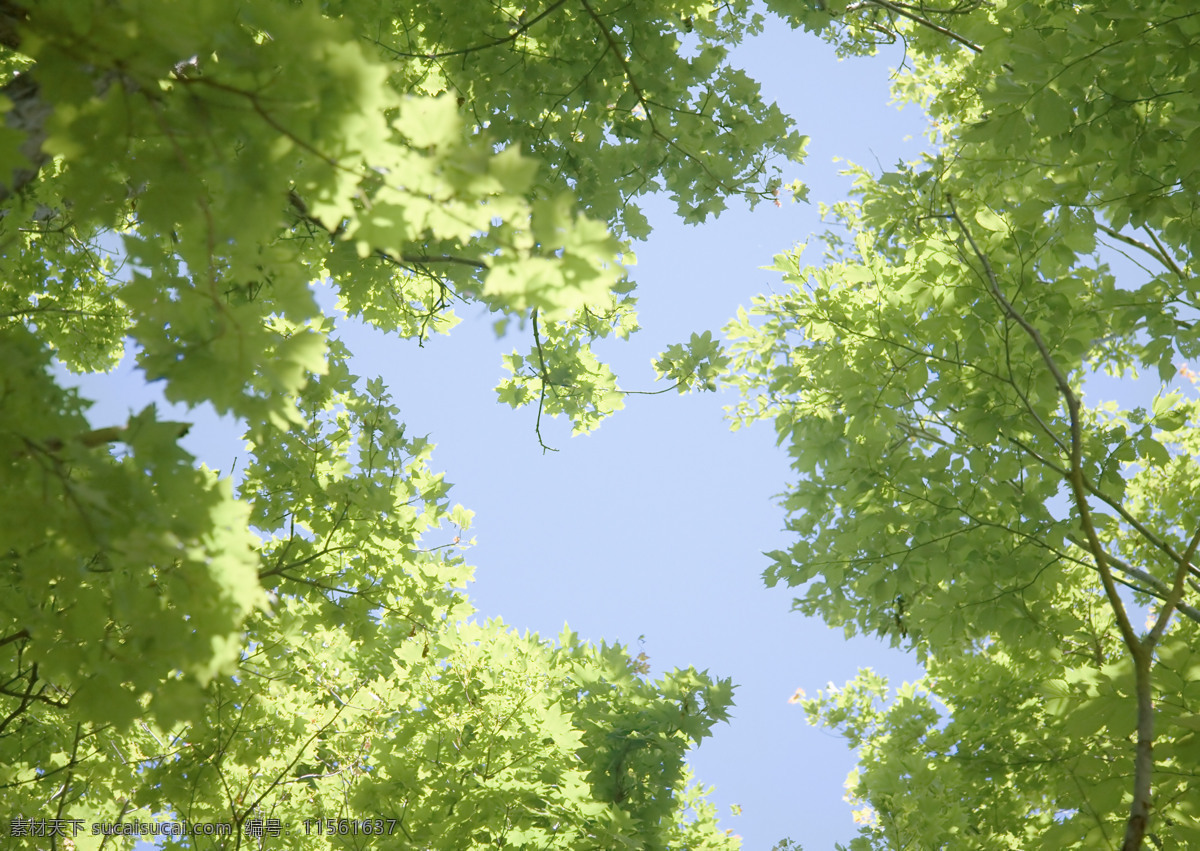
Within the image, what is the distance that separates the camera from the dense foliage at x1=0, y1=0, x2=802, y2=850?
133cm

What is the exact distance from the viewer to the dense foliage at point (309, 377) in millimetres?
1331

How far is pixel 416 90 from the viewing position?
4.15 metres

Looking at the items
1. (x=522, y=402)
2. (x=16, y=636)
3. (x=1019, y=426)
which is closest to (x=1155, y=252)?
(x=1019, y=426)

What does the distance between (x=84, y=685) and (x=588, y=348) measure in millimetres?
4401

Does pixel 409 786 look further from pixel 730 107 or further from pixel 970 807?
pixel 730 107

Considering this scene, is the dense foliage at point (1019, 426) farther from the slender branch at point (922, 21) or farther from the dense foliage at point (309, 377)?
the dense foliage at point (309, 377)

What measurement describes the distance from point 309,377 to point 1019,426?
3.87m

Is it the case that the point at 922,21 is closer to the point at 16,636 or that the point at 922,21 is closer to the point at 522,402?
the point at 522,402

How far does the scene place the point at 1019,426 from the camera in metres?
3.68

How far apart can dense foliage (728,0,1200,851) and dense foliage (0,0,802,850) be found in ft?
3.70

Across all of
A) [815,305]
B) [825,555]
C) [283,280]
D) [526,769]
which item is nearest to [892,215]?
[815,305]

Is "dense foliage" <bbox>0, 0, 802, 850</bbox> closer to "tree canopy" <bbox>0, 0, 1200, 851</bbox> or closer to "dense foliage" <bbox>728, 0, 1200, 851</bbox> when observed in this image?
"tree canopy" <bbox>0, 0, 1200, 851</bbox>

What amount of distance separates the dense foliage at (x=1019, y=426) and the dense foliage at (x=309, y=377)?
44.4 inches

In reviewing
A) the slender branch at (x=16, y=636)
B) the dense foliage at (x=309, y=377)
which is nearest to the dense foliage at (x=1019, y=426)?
the dense foliage at (x=309, y=377)
